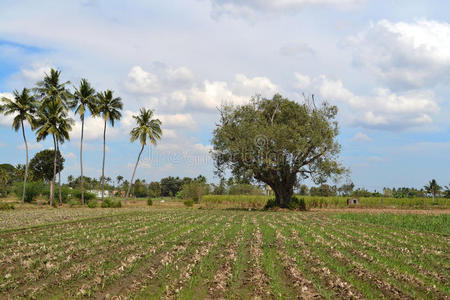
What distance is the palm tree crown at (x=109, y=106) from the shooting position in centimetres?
5800

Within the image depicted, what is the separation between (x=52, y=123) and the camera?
53.1 m

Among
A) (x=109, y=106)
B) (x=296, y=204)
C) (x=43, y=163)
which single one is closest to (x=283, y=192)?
(x=296, y=204)

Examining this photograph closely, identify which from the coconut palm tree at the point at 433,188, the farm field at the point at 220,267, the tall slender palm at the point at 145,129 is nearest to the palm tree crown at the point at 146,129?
the tall slender palm at the point at 145,129

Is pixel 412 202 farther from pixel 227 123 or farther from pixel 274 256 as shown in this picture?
pixel 274 256

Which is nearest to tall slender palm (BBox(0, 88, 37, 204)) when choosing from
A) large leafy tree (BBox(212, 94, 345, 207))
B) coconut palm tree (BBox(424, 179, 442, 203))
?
large leafy tree (BBox(212, 94, 345, 207))

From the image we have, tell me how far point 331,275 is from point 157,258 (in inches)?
218

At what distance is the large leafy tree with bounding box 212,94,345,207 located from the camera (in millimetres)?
42219

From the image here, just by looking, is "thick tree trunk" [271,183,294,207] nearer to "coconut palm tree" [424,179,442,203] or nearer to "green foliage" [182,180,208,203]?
"green foliage" [182,180,208,203]

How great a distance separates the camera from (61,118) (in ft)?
177

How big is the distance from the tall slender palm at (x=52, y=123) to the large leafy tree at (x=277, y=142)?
23.6 meters

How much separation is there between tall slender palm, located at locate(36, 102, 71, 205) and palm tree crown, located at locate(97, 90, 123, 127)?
18.3ft

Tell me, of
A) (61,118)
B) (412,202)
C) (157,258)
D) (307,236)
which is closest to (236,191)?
(412,202)

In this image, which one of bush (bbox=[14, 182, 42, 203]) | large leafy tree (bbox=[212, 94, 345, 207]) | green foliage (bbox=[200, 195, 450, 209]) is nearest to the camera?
large leafy tree (bbox=[212, 94, 345, 207])

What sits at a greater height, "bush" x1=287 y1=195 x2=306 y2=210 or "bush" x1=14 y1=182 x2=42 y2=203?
"bush" x1=14 y1=182 x2=42 y2=203
